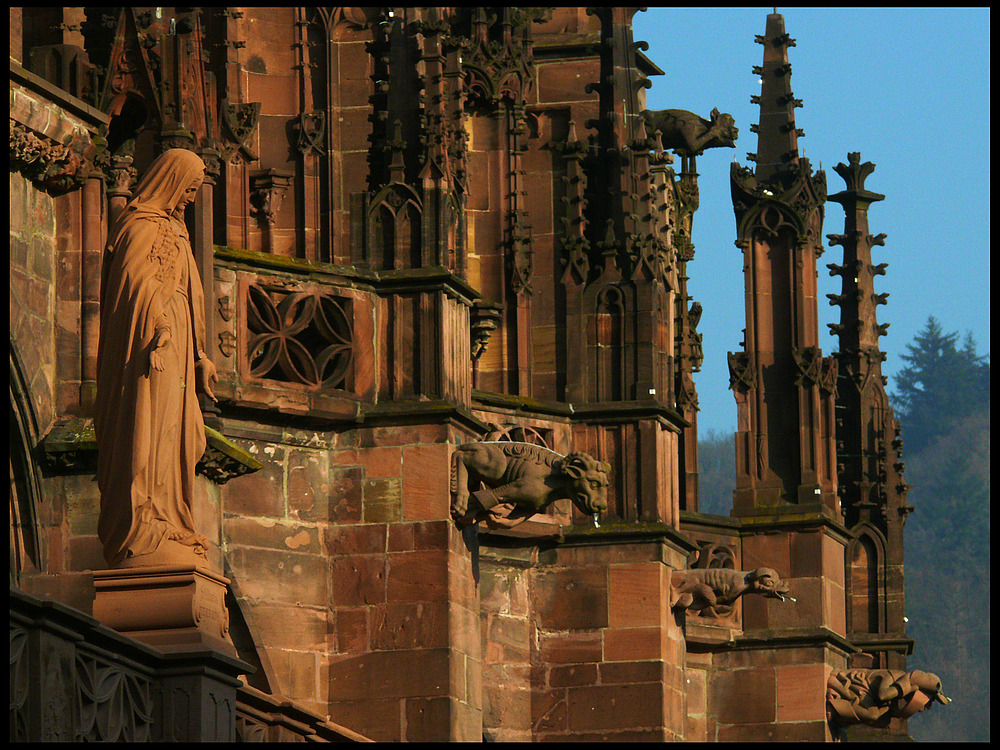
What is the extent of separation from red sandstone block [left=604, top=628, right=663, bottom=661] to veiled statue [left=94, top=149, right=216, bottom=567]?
30.8 ft

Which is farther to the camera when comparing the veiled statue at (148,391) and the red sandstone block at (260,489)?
the red sandstone block at (260,489)

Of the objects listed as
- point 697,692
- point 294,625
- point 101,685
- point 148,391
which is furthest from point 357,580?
point 697,692

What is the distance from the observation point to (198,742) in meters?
15.3

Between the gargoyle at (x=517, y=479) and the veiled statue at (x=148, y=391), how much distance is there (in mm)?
5955

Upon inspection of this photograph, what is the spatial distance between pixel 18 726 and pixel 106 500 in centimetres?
269

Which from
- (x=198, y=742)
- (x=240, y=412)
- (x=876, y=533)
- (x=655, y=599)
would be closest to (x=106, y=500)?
(x=198, y=742)

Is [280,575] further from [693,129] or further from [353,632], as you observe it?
[693,129]

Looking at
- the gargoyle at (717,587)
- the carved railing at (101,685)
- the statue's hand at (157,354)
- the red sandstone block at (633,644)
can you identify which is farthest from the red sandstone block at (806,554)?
the statue's hand at (157,354)

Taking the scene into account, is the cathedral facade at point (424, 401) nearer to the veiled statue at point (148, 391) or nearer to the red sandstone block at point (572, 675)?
the red sandstone block at point (572, 675)

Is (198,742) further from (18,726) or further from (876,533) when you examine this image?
(876,533)

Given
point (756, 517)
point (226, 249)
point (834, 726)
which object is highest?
point (226, 249)

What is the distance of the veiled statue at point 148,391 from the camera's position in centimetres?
1623

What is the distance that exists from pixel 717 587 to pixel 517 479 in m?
4.20

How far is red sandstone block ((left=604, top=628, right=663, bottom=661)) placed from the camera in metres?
25.4
